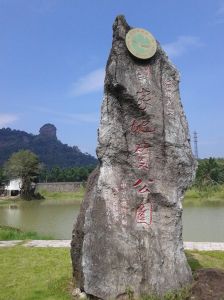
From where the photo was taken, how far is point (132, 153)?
16.8 feet

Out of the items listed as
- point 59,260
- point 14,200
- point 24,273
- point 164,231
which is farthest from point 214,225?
point 14,200

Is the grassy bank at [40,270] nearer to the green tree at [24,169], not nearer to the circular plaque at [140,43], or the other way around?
the circular plaque at [140,43]

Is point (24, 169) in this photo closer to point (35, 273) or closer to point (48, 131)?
point (35, 273)

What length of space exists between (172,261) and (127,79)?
85.6 inches

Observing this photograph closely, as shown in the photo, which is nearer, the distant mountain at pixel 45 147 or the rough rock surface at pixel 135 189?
the rough rock surface at pixel 135 189

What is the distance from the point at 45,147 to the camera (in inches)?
6575

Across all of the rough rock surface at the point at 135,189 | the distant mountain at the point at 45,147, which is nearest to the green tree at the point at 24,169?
the rough rock surface at the point at 135,189

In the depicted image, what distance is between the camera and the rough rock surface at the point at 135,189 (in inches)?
197

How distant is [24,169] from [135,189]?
4077 centimetres

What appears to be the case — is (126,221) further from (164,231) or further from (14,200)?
(14,200)

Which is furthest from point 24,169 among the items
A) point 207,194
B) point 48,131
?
point 48,131

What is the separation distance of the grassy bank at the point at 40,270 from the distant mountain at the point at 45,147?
145 metres

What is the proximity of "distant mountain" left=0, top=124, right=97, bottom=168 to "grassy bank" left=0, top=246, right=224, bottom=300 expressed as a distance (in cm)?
14499

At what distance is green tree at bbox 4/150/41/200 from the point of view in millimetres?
44438
